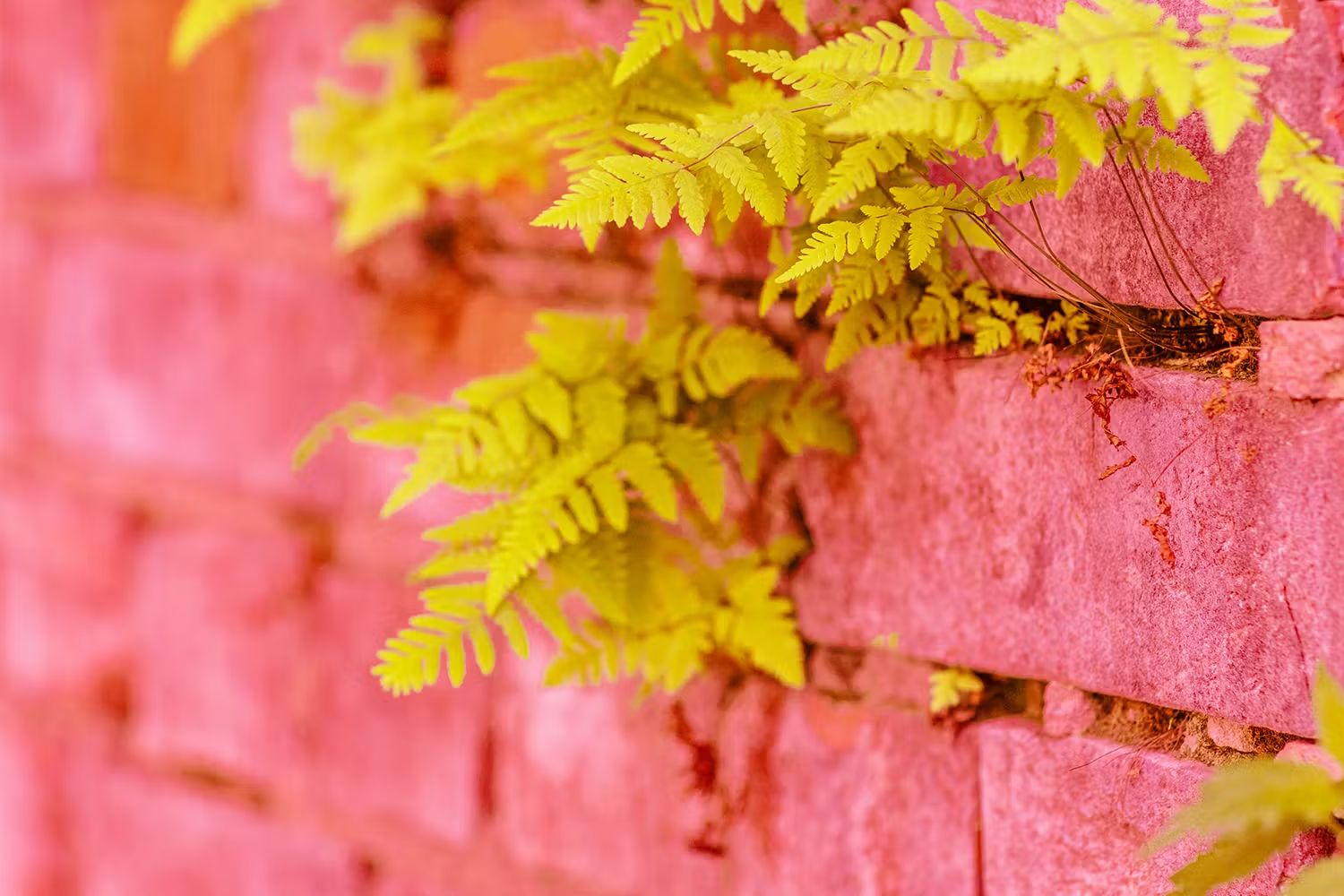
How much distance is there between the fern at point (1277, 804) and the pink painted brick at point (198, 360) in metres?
1.57

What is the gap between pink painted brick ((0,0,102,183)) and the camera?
2744 millimetres

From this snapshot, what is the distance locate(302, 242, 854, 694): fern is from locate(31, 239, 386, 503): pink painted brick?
2.24 feet

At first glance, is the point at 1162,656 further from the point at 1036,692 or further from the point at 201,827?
the point at 201,827

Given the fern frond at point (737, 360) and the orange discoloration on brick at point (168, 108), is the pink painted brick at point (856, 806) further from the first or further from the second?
the orange discoloration on brick at point (168, 108)

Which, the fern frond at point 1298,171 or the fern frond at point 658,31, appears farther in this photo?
the fern frond at point 658,31

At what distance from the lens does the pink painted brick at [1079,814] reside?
1390mm

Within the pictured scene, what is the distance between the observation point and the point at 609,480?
1491 mm

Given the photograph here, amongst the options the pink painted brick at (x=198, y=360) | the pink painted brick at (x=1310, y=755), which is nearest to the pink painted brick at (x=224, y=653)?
the pink painted brick at (x=198, y=360)

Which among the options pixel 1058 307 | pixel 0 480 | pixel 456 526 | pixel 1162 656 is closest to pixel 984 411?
pixel 1058 307

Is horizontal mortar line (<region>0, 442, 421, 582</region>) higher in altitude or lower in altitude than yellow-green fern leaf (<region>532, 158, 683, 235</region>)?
lower

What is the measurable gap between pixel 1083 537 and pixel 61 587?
7.22ft

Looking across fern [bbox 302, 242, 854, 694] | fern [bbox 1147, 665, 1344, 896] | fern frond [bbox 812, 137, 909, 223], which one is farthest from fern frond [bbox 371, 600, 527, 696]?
fern [bbox 1147, 665, 1344, 896]

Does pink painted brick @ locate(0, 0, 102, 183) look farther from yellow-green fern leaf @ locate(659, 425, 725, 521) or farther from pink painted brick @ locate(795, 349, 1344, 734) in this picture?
pink painted brick @ locate(795, 349, 1344, 734)

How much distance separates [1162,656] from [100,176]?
2.26 metres
